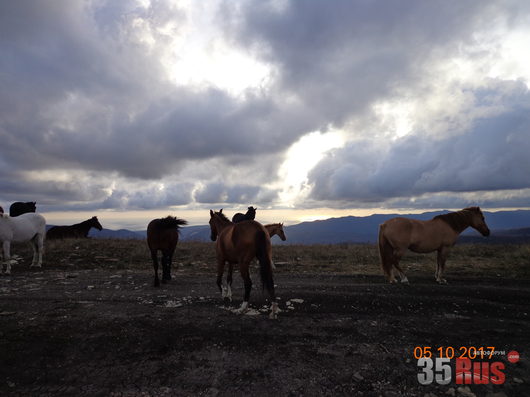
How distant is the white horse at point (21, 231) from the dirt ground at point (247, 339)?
14.1ft

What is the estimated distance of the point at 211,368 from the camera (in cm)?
394

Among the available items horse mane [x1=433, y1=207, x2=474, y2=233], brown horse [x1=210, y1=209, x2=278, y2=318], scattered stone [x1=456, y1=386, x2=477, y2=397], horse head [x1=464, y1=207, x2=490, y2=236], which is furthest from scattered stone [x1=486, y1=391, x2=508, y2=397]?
horse head [x1=464, y1=207, x2=490, y2=236]

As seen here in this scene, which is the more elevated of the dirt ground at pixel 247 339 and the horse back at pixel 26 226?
the horse back at pixel 26 226

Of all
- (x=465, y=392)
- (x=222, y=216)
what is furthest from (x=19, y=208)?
(x=465, y=392)

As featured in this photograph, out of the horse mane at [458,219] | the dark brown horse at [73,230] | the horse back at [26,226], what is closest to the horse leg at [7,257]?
the horse back at [26,226]

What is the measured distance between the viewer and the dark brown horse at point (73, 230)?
2370 centimetres

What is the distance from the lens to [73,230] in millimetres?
24547

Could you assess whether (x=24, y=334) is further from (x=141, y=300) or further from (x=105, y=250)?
(x=105, y=250)

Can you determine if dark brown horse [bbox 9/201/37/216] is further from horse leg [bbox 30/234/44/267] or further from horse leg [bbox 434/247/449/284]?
horse leg [bbox 434/247/449/284]

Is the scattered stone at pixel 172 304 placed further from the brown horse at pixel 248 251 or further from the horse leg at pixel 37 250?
the horse leg at pixel 37 250

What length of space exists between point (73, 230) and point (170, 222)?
20.8 meters

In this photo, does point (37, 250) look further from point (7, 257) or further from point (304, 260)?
point (304, 260)

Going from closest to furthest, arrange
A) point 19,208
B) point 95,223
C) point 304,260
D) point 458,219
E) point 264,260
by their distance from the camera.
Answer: point 264,260 < point 458,219 < point 304,260 < point 19,208 < point 95,223

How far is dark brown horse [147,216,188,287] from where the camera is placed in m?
9.41
